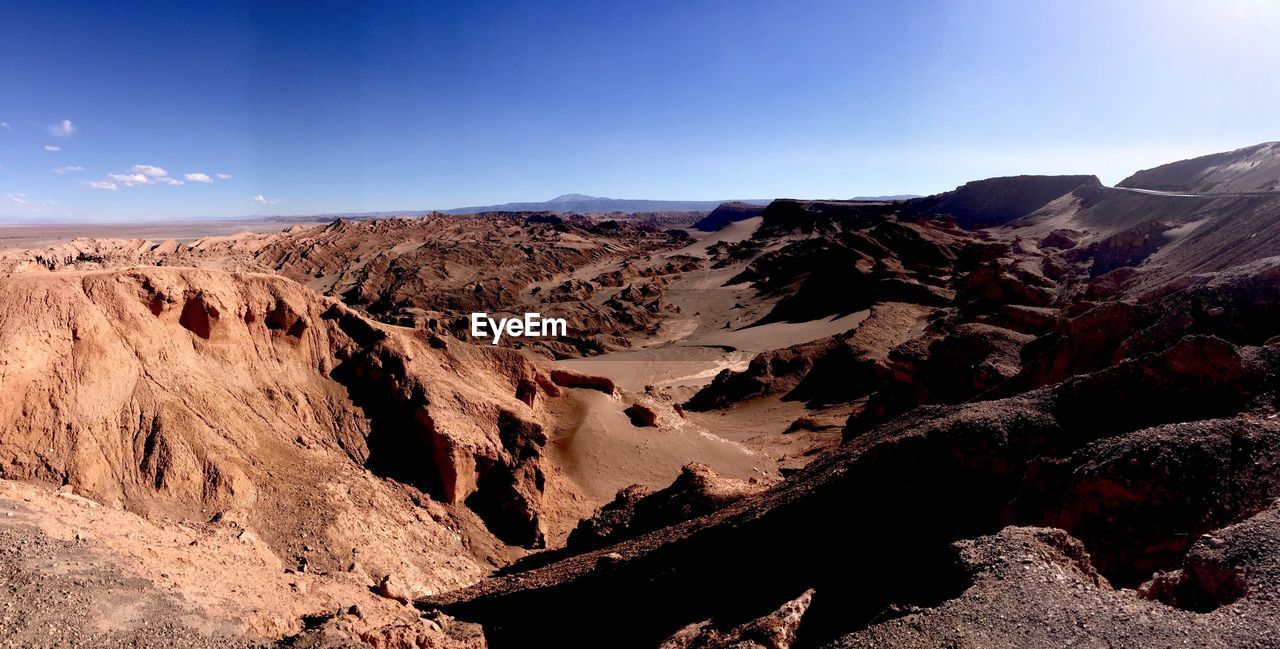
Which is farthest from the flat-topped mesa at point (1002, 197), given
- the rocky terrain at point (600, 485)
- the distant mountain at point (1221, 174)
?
the rocky terrain at point (600, 485)

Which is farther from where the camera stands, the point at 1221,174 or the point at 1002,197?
the point at 1002,197

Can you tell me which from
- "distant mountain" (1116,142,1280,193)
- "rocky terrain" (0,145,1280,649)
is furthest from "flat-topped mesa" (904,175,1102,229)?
"rocky terrain" (0,145,1280,649)

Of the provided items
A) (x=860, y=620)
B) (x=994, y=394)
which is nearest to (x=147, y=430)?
(x=860, y=620)

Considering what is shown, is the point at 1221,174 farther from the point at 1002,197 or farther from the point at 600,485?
the point at 600,485

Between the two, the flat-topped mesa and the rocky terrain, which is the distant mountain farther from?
the rocky terrain

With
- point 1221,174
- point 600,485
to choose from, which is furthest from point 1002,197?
point 600,485

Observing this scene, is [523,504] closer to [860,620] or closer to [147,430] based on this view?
[147,430]

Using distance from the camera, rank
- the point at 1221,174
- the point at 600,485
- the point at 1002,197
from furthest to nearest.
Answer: the point at 1002,197 < the point at 1221,174 < the point at 600,485

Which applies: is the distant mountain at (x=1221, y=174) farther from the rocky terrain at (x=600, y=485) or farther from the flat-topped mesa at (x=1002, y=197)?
the rocky terrain at (x=600, y=485)
